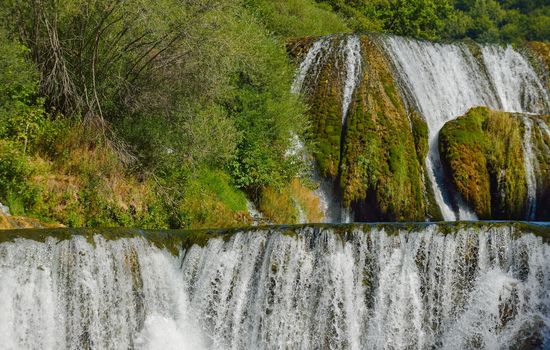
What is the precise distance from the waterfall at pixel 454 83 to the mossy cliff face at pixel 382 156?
2.60 feet

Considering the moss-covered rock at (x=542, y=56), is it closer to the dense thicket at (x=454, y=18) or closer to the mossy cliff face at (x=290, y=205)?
the mossy cliff face at (x=290, y=205)

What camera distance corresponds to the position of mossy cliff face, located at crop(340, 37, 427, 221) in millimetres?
24391

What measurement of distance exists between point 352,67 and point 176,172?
7822 millimetres

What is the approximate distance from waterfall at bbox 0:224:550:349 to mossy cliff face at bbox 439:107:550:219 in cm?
894

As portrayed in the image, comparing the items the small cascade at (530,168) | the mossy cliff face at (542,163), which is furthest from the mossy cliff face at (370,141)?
the mossy cliff face at (542,163)

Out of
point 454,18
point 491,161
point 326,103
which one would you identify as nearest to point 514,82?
point 491,161

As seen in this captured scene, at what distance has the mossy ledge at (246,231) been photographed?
50.7ft

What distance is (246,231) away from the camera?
1725 centimetres

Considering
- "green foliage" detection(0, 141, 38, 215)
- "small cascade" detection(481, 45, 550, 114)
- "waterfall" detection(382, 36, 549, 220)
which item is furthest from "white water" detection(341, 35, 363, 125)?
"green foliage" detection(0, 141, 38, 215)

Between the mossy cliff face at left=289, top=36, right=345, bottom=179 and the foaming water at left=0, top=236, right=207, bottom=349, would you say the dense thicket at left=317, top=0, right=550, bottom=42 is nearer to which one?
the mossy cliff face at left=289, top=36, right=345, bottom=179

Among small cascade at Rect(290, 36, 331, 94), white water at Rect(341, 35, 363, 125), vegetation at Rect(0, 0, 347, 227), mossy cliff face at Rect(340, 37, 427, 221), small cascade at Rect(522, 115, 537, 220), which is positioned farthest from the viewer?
small cascade at Rect(290, 36, 331, 94)

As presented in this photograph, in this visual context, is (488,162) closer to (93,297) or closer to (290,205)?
(290,205)

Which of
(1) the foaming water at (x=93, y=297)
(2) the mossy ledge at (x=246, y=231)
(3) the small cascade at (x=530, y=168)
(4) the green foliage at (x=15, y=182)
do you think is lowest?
(1) the foaming water at (x=93, y=297)

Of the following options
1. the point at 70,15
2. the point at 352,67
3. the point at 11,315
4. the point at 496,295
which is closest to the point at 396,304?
the point at 496,295
